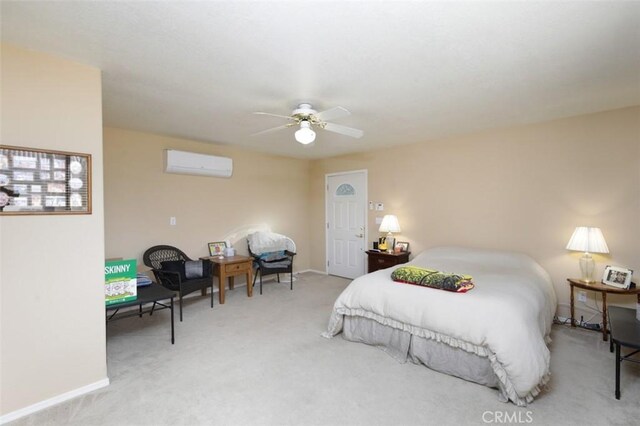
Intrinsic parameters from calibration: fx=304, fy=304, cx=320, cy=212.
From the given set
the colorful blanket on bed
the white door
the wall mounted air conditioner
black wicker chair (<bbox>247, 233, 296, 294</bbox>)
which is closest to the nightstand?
the white door

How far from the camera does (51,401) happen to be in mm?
2105

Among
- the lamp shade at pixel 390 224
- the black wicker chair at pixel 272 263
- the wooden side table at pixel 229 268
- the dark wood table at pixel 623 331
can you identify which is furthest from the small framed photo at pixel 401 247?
the dark wood table at pixel 623 331

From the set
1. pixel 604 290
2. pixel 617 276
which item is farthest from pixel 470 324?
pixel 617 276

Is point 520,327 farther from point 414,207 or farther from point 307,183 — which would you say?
point 307,183

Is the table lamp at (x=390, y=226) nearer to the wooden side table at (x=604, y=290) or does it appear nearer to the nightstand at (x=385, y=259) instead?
the nightstand at (x=385, y=259)

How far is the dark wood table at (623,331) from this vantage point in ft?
6.85

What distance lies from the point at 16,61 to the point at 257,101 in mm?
1715

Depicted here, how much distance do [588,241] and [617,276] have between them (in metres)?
0.44

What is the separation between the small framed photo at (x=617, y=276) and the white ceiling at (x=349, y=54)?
1.73 metres

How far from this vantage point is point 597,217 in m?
3.41

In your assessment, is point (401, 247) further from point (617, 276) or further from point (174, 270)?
point (174, 270)

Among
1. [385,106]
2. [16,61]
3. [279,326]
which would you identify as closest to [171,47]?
[16,61]

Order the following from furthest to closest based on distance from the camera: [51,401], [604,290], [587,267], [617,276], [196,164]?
[196,164] < [587,267] < [617,276] < [604,290] < [51,401]

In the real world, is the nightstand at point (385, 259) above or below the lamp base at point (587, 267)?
below
